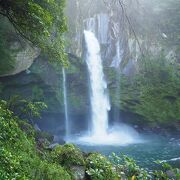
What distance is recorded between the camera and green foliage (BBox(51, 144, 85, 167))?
312 inches

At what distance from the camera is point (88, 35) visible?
2720cm

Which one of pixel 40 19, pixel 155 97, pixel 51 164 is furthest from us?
pixel 155 97

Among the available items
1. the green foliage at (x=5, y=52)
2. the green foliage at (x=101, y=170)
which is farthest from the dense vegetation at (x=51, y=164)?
the green foliage at (x=5, y=52)

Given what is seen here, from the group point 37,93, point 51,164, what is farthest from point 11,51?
point 51,164

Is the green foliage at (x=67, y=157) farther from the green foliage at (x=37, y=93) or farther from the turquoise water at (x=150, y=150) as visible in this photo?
the green foliage at (x=37, y=93)

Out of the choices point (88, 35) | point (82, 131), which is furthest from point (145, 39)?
point (82, 131)

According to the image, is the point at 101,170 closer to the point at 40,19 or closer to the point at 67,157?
the point at 67,157

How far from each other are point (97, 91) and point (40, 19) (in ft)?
56.6

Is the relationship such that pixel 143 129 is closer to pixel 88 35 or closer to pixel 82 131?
pixel 82 131

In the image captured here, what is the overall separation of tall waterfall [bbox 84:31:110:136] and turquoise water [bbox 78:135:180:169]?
13.4 feet

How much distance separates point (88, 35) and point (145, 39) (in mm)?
4876

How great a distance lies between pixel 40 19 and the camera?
9.44 meters

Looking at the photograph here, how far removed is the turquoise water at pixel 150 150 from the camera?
1708cm

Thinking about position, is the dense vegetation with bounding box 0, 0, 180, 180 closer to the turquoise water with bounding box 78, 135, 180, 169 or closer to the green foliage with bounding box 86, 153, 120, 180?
the green foliage with bounding box 86, 153, 120, 180
